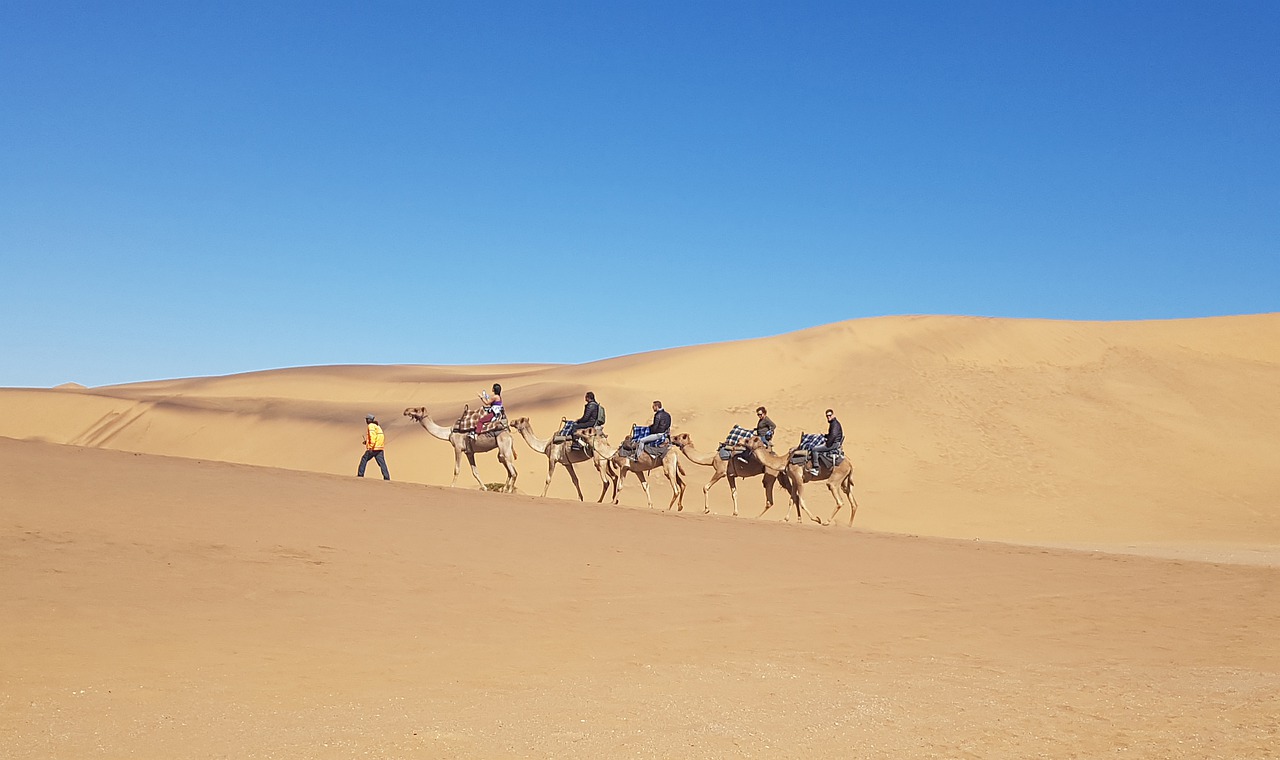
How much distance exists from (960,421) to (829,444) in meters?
18.9

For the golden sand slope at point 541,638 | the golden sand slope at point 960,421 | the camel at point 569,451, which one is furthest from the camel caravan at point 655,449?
the golden sand slope at point 960,421

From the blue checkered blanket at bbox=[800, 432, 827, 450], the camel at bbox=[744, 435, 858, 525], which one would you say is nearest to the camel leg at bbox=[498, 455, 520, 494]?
the camel at bbox=[744, 435, 858, 525]

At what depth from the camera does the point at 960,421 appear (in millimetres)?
42062

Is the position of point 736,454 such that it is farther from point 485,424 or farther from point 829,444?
point 485,424

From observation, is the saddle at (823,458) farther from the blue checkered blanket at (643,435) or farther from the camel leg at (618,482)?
the camel leg at (618,482)

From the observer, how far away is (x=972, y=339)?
51.6 m

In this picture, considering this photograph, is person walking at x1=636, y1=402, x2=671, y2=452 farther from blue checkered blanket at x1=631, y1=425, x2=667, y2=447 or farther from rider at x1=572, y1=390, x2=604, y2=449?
rider at x1=572, y1=390, x2=604, y2=449

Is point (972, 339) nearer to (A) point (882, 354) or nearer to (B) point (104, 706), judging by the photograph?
(A) point (882, 354)

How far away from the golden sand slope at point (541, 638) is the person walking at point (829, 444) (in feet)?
19.1

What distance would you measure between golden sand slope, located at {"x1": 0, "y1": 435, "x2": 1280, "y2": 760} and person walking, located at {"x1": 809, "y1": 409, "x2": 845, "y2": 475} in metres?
5.83

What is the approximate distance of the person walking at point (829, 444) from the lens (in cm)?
2428

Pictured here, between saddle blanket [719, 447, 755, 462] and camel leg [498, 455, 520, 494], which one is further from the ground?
saddle blanket [719, 447, 755, 462]

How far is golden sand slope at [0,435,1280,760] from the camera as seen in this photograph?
7.73m

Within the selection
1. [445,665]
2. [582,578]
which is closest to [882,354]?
[582,578]
